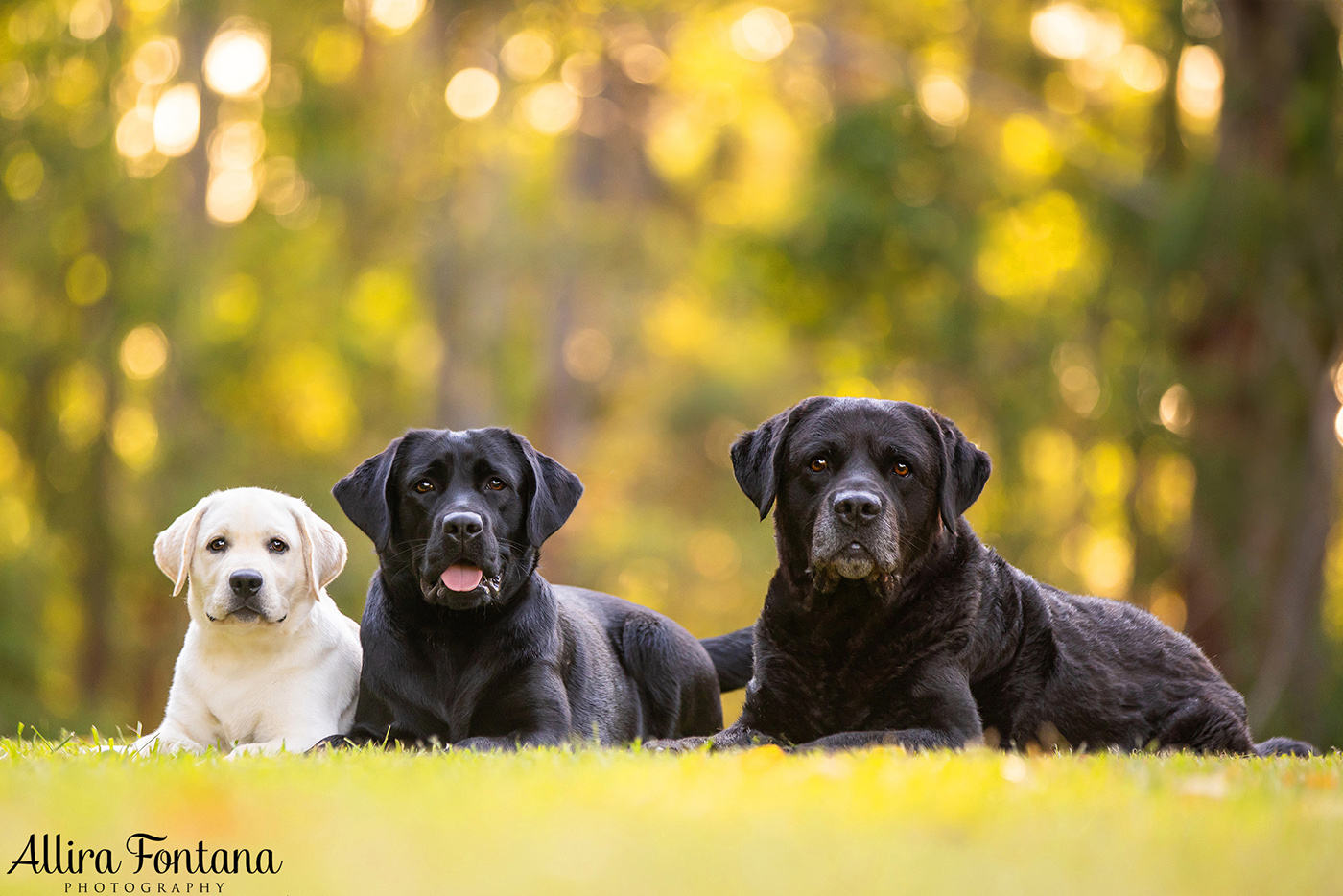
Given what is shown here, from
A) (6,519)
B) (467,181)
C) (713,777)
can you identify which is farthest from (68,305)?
(713,777)

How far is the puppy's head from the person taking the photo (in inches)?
233

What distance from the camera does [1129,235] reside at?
16109 millimetres

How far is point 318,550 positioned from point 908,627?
2.70 m

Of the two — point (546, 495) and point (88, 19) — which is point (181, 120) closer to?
point (88, 19)

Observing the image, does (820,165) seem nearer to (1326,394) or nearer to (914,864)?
(1326,394)

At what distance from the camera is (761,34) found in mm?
25000

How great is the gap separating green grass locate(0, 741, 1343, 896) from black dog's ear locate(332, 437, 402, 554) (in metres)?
1.72

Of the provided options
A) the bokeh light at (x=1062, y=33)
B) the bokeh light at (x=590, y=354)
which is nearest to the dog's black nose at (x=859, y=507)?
the bokeh light at (x=1062, y=33)

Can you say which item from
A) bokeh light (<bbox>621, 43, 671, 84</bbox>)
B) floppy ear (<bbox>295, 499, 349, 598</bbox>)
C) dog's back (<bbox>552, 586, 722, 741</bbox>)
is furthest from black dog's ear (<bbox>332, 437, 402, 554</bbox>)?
bokeh light (<bbox>621, 43, 671, 84</bbox>)

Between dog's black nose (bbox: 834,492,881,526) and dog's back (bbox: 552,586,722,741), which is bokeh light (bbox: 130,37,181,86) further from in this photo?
dog's black nose (bbox: 834,492,881,526)

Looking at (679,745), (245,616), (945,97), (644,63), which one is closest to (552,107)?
(644,63)

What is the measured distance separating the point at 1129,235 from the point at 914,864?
46.9ft

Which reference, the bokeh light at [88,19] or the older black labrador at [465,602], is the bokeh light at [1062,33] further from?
the older black labrador at [465,602]

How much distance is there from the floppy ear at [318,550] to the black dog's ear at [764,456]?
190cm
